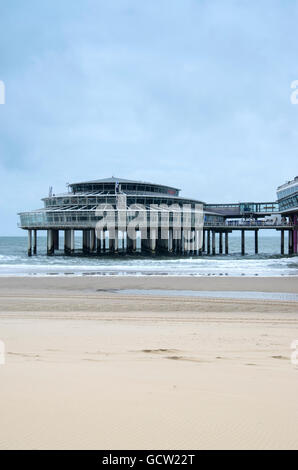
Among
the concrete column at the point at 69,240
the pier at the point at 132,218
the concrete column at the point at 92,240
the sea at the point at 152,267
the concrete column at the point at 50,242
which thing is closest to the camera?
the sea at the point at 152,267

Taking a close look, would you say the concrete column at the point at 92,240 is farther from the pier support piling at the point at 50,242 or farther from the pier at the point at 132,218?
the pier support piling at the point at 50,242

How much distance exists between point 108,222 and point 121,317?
4253cm

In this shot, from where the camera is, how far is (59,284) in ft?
76.3

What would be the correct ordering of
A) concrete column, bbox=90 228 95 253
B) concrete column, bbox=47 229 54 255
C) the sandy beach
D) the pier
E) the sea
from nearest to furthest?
the sandy beach, the sea, the pier, concrete column, bbox=90 228 95 253, concrete column, bbox=47 229 54 255

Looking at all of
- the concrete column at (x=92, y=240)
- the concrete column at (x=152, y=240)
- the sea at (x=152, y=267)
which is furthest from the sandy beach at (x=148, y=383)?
the concrete column at (x=92, y=240)

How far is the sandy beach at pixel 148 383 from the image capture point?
12.7 feet

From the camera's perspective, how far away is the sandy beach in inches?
152

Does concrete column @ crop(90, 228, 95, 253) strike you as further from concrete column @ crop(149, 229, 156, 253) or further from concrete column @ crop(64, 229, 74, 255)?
concrete column @ crop(149, 229, 156, 253)

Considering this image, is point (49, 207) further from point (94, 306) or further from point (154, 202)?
point (94, 306)

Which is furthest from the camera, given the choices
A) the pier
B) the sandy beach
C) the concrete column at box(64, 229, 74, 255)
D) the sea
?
the concrete column at box(64, 229, 74, 255)

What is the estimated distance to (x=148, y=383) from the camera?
A: 5277 millimetres

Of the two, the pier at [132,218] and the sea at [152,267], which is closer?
the sea at [152,267]

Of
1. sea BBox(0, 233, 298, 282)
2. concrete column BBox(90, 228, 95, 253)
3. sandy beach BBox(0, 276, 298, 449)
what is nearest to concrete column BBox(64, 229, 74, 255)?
concrete column BBox(90, 228, 95, 253)
